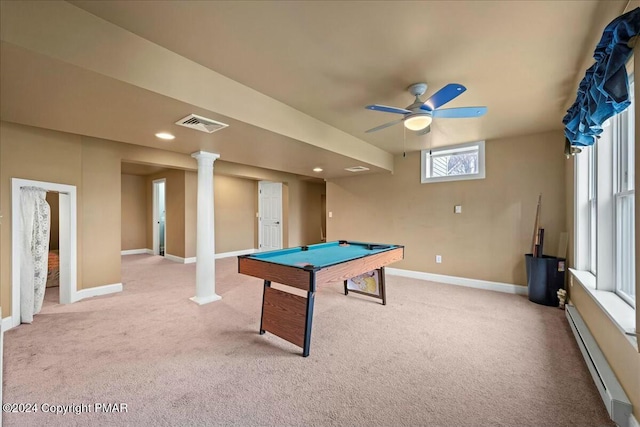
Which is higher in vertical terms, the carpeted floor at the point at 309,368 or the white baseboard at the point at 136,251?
the white baseboard at the point at 136,251

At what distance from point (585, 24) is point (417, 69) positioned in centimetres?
97

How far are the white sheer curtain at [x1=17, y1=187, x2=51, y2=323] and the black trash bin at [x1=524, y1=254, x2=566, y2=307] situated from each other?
577cm

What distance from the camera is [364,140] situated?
13.6ft

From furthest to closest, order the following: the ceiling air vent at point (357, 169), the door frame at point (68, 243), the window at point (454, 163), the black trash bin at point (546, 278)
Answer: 1. the ceiling air vent at point (357, 169)
2. the window at point (454, 163)
3. the door frame at point (68, 243)
4. the black trash bin at point (546, 278)

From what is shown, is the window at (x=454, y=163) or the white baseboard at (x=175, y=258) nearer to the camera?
the window at (x=454, y=163)

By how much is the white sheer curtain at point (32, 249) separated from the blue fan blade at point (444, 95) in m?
4.08

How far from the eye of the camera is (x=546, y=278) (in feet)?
11.1

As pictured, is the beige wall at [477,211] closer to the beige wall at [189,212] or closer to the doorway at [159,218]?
the beige wall at [189,212]

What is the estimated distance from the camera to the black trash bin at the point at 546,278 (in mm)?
3330

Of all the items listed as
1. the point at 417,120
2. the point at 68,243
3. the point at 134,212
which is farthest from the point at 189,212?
the point at 417,120

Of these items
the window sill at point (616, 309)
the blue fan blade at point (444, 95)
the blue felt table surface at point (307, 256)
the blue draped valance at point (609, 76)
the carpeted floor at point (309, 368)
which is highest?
the blue fan blade at point (444, 95)

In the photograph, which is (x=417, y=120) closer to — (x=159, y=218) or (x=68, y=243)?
(x=68, y=243)

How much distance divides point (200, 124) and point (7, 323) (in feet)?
8.88

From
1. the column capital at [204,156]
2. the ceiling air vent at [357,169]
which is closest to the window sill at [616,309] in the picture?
the ceiling air vent at [357,169]
